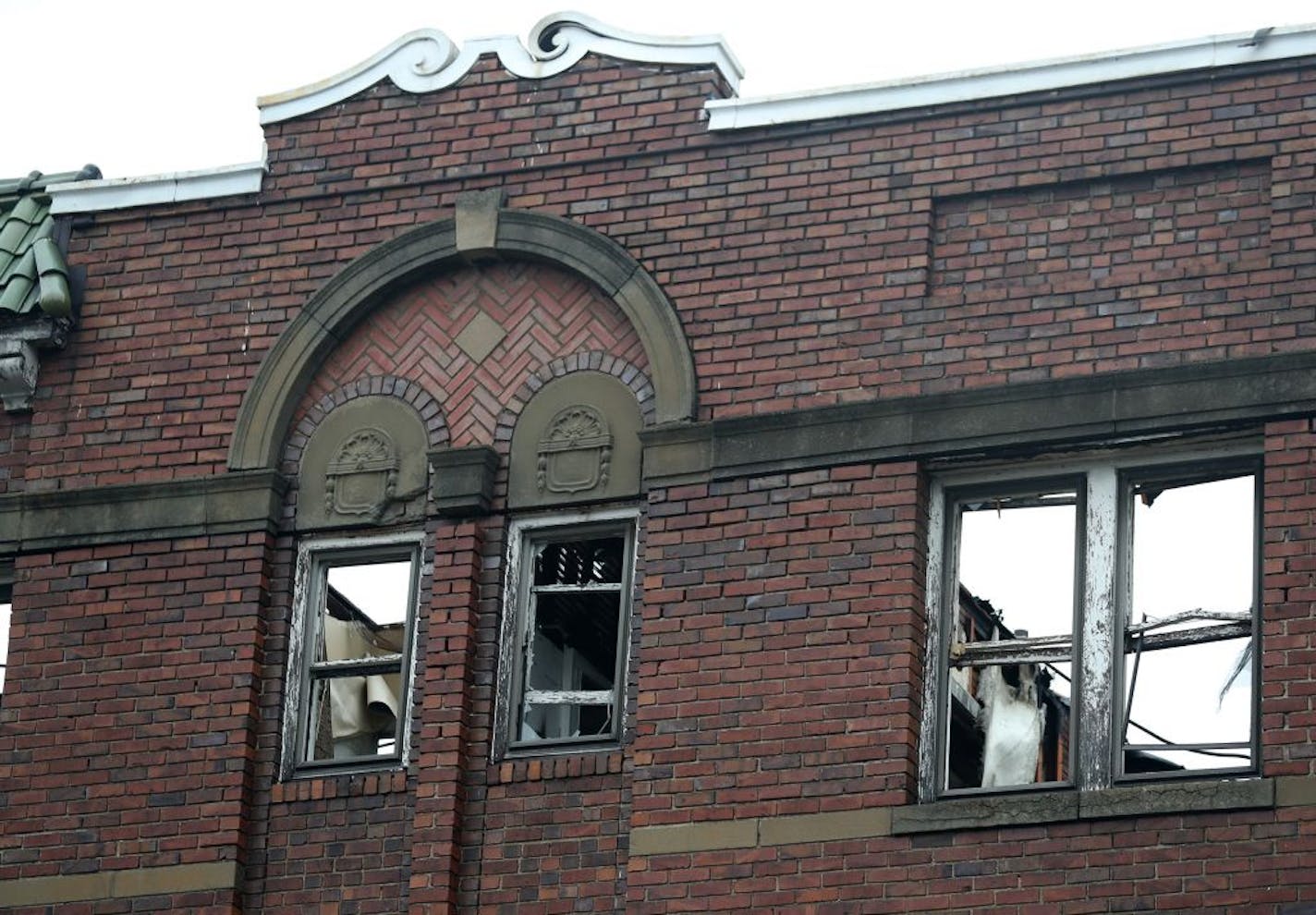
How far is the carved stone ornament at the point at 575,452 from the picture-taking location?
17000 mm

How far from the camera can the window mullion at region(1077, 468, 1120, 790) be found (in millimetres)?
15422

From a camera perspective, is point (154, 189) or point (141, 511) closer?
point (141, 511)

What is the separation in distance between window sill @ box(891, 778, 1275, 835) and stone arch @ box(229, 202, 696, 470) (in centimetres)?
358

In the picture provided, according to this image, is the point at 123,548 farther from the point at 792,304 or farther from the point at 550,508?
the point at 792,304

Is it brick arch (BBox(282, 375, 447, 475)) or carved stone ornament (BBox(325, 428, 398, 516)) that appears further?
brick arch (BBox(282, 375, 447, 475))

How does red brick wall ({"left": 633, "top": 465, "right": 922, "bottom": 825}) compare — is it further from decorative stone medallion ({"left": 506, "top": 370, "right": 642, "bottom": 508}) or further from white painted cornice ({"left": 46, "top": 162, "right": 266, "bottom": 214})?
white painted cornice ({"left": 46, "top": 162, "right": 266, "bottom": 214})

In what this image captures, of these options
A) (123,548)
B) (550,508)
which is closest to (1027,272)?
(550,508)

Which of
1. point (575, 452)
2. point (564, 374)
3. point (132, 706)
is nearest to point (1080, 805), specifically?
point (575, 452)

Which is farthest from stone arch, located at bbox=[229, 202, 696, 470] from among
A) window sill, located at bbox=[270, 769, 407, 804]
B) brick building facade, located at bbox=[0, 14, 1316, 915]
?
window sill, located at bbox=[270, 769, 407, 804]

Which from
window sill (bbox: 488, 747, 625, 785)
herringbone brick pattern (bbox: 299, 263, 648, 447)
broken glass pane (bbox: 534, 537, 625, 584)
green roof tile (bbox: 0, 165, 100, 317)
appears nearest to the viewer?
window sill (bbox: 488, 747, 625, 785)

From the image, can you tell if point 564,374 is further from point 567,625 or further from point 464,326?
point 567,625

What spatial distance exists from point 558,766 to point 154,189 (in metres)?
4.67

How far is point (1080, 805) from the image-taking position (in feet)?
49.5

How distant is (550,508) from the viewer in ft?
55.9
